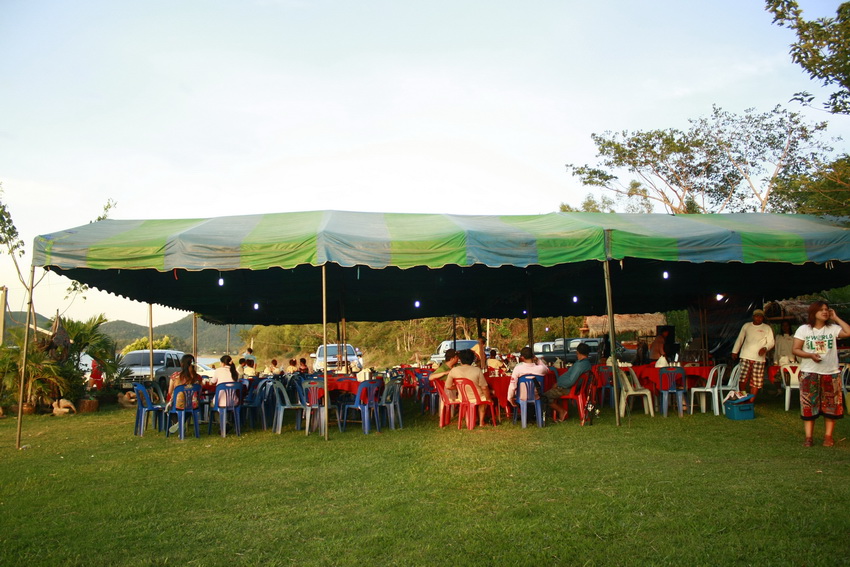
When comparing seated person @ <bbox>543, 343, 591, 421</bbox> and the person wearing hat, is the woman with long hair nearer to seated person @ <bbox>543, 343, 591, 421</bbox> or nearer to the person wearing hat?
seated person @ <bbox>543, 343, 591, 421</bbox>

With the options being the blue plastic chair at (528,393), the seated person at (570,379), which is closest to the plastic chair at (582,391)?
the seated person at (570,379)

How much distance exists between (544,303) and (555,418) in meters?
7.57

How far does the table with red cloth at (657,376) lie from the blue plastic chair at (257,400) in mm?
5681

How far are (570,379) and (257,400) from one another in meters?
4.67

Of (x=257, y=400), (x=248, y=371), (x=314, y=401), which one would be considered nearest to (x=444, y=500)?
(x=314, y=401)

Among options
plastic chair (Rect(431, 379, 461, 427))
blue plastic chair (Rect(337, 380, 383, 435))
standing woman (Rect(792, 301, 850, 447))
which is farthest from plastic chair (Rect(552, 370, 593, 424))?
standing woman (Rect(792, 301, 850, 447))

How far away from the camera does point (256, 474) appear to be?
6559 millimetres

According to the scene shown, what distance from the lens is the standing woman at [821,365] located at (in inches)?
268

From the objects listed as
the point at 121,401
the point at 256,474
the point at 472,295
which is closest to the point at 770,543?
the point at 256,474

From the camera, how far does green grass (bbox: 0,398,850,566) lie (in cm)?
405

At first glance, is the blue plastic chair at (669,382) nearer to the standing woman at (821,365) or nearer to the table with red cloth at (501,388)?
the table with red cloth at (501,388)

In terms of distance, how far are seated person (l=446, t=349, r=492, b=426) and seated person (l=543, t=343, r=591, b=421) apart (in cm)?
97

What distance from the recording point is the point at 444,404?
9.66m

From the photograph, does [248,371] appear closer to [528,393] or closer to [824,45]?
[528,393]
